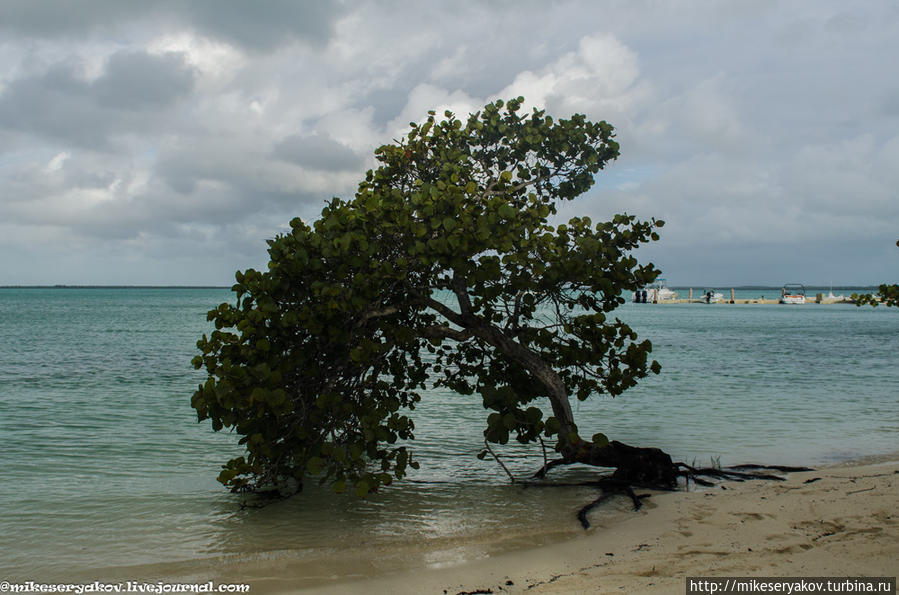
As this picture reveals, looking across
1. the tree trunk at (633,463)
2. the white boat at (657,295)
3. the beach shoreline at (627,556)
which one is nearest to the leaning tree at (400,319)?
the tree trunk at (633,463)

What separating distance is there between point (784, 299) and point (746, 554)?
120569 millimetres

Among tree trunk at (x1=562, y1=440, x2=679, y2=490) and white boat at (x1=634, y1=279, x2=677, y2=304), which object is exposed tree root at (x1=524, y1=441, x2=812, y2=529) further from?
white boat at (x1=634, y1=279, x2=677, y2=304)

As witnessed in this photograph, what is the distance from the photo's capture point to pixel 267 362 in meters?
6.77

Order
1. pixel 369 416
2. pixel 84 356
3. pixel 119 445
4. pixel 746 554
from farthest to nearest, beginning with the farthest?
pixel 84 356 < pixel 119 445 < pixel 369 416 < pixel 746 554

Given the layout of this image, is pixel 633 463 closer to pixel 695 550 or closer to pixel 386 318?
pixel 695 550

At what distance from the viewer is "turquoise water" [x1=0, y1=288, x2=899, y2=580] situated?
674 cm

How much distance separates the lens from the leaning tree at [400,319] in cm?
671

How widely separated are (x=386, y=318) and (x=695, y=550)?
13.3 feet

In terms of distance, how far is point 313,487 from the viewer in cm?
852

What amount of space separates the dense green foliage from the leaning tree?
0.02m

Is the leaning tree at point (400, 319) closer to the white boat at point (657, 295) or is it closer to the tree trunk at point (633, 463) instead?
the tree trunk at point (633, 463)

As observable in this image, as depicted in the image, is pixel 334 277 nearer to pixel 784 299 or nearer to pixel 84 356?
pixel 84 356

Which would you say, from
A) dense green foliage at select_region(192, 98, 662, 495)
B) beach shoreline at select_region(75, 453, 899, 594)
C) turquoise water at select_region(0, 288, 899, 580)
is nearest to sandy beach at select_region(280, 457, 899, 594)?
beach shoreline at select_region(75, 453, 899, 594)

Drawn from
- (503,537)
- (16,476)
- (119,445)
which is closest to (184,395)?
(119,445)
